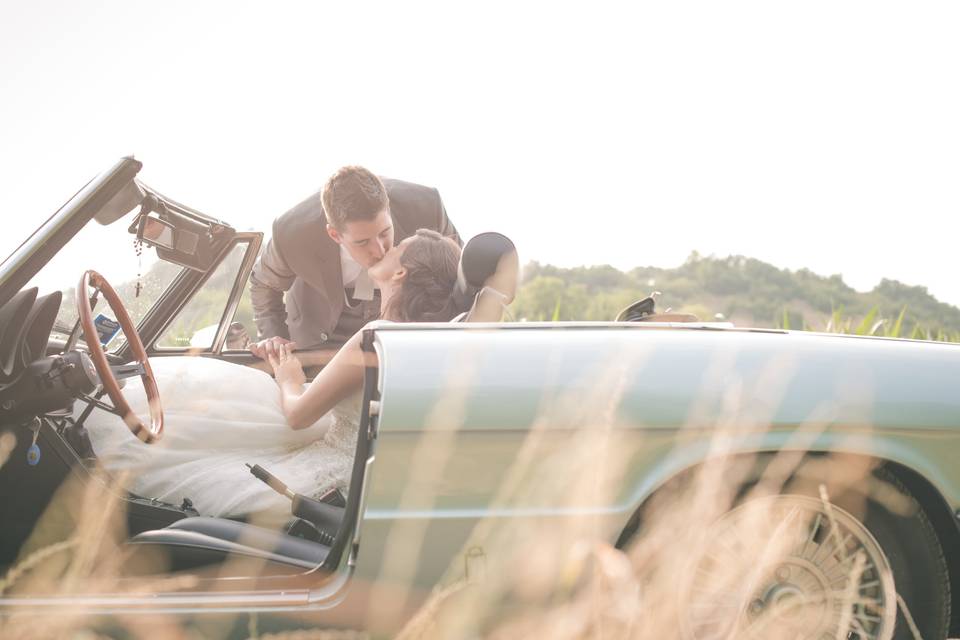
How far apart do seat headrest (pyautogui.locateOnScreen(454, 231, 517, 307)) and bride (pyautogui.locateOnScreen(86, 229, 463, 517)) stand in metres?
0.17

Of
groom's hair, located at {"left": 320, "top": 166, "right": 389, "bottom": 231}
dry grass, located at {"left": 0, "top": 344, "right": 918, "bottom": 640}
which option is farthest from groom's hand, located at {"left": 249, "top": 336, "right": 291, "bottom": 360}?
dry grass, located at {"left": 0, "top": 344, "right": 918, "bottom": 640}

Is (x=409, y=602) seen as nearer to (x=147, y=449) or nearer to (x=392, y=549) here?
(x=392, y=549)

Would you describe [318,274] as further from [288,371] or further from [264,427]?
[264,427]

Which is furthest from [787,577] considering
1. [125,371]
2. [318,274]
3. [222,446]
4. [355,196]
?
[318,274]

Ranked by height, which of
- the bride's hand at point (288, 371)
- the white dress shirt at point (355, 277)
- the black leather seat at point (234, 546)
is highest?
the white dress shirt at point (355, 277)

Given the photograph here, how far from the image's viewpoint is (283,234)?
4590 millimetres

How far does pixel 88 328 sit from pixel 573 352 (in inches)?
58.6

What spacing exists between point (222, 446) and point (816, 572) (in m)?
1.90

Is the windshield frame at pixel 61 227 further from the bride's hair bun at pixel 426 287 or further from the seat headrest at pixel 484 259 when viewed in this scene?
the seat headrest at pixel 484 259

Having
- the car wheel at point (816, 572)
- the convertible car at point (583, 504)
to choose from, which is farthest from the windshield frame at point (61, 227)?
the car wheel at point (816, 572)

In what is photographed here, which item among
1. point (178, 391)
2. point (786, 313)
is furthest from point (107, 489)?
point (786, 313)

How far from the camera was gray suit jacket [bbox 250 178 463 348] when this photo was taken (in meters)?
4.58

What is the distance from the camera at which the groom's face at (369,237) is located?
12.2ft

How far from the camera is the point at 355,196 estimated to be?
3707mm
